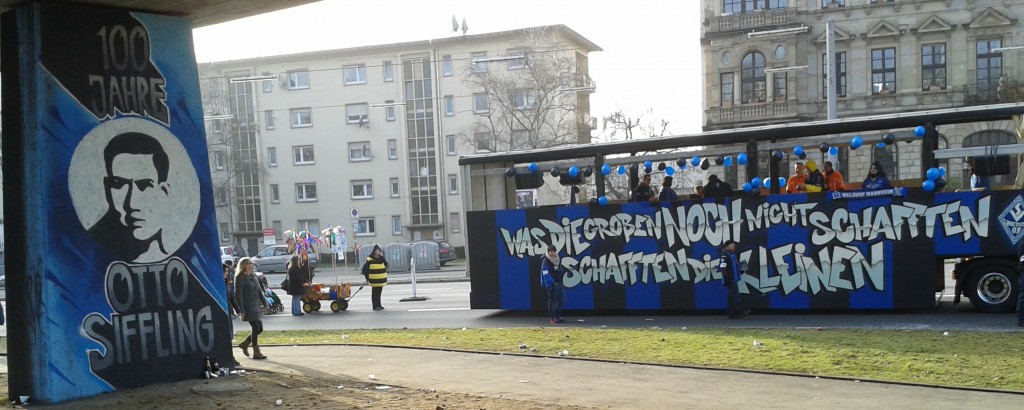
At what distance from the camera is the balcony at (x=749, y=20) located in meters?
48.3

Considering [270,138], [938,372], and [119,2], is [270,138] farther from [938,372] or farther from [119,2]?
[938,372]

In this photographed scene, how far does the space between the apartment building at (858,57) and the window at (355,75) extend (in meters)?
23.6

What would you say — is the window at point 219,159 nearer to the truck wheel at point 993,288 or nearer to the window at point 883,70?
the window at point 883,70

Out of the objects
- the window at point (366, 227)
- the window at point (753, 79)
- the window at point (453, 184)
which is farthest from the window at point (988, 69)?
the window at point (366, 227)

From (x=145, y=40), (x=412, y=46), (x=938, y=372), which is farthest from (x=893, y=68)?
(x=145, y=40)

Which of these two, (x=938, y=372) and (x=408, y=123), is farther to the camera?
(x=408, y=123)

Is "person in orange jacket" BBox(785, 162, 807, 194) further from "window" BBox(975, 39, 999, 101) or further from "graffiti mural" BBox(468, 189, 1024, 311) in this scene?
"window" BBox(975, 39, 999, 101)

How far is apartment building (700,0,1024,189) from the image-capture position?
45281 millimetres

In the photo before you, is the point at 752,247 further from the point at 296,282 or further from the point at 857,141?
the point at 296,282

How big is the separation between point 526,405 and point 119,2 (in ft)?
23.1

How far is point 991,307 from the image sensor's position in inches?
634

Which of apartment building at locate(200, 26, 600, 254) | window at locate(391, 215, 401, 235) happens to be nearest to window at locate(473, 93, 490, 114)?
apartment building at locate(200, 26, 600, 254)

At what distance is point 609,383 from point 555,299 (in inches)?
303

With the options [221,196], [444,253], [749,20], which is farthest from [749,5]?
[221,196]
